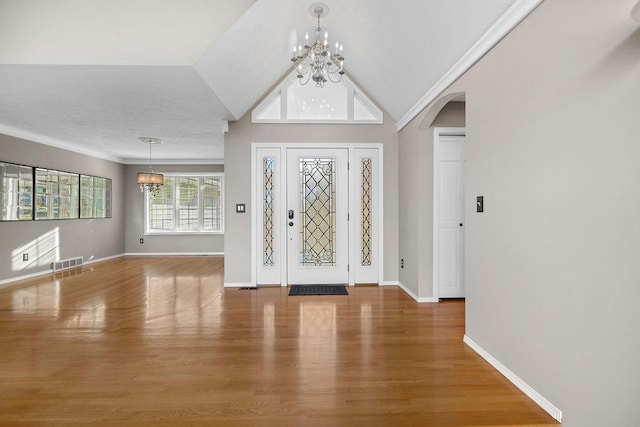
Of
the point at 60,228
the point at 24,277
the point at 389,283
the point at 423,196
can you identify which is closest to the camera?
the point at 423,196

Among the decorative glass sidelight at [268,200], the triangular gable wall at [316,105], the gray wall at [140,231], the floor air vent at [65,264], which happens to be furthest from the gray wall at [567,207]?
the gray wall at [140,231]

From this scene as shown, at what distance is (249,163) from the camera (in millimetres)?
4750

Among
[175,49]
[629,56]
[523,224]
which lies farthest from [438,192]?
[175,49]

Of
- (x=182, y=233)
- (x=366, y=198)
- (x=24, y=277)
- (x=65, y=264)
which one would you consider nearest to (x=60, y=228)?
(x=65, y=264)

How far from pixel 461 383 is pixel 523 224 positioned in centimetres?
110

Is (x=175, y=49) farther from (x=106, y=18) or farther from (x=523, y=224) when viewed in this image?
(x=523, y=224)

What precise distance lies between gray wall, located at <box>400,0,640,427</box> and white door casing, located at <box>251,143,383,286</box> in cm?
243

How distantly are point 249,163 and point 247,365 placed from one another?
3.05 metres

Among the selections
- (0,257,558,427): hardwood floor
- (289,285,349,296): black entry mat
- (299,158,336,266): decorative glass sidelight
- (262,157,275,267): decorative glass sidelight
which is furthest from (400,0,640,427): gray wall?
(262,157,275,267): decorative glass sidelight

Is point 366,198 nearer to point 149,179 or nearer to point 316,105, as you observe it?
point 316,105

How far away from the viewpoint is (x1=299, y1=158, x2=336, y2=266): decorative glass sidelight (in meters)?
4.84

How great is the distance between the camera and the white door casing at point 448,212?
3979 mm

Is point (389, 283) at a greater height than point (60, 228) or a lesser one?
lesser

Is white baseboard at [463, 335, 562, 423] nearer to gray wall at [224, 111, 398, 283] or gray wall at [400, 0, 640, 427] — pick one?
gray wall at [400, 0, 640, 427]
